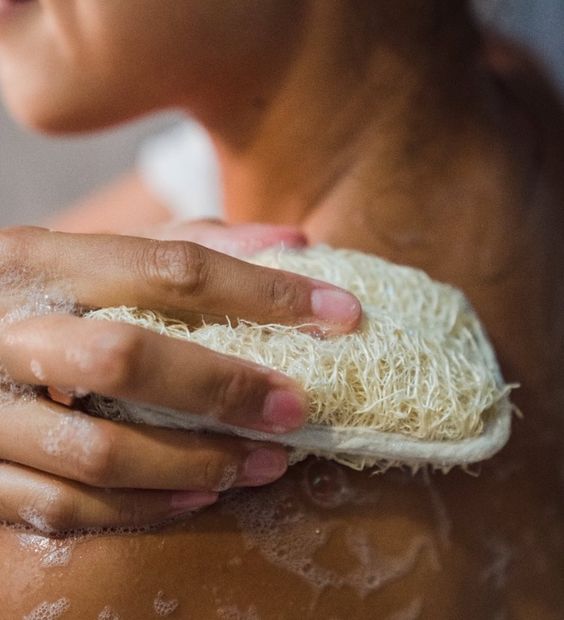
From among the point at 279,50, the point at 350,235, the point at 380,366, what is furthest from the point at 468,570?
the point at 279,50

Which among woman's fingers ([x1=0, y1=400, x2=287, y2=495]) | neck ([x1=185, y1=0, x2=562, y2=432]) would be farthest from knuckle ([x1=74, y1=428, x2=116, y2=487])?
neck ([x1=185, y1=0, x2=562, y2=432])

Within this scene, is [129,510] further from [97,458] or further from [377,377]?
[377,377]

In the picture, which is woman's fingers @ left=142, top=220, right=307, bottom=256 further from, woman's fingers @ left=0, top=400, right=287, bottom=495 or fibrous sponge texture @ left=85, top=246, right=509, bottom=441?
woman's fingers @ left=0, top=400, right=287, bottom=495

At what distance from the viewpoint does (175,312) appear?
1.74 feet

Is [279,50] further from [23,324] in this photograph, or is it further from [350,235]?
[23,324]

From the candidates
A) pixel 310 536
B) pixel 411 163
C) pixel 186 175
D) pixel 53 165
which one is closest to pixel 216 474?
pixel 310 536

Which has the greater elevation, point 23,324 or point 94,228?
point 23,324

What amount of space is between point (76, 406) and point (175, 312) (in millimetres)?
94

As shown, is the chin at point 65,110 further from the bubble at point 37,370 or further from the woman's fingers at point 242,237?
the bubble at point 37,370

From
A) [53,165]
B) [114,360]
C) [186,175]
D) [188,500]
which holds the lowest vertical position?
[53,165]

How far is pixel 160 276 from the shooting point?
51 cm

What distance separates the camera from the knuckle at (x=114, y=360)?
1.47ft

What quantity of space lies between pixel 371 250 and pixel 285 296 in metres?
0.25

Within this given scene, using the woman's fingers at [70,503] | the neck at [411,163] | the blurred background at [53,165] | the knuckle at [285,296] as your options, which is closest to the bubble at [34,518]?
the woman's fingers at [70,503]
